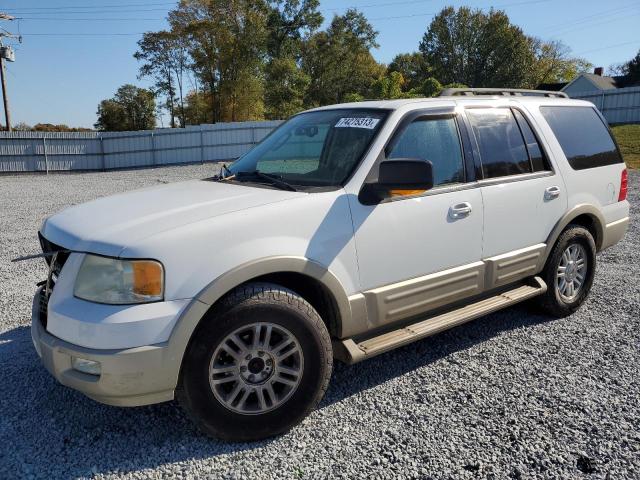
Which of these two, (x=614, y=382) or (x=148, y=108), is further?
(x=148, y=108)

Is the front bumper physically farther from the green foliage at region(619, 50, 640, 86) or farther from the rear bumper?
the green foliage at region(619, 50, 640, 86)

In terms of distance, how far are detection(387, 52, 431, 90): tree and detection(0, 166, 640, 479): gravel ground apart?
69928 mm

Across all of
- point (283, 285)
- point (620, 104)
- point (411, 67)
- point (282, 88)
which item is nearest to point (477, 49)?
point (411, 67)

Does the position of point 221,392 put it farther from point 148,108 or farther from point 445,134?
point 148,108

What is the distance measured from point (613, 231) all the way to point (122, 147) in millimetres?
24829

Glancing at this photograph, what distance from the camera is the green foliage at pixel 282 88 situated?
45.1 meters

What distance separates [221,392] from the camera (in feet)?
9.36

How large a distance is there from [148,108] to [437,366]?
49136 mm

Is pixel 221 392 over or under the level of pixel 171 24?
under

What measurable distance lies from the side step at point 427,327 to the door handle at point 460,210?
72 centimetres

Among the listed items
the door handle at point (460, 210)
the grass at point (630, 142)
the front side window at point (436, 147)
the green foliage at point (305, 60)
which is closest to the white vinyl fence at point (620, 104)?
the grass at point (630, 142)

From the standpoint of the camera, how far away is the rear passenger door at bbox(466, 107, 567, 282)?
13.0 ft

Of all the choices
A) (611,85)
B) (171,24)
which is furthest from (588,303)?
(611,85)

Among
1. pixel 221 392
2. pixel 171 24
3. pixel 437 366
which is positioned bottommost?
pixel 437 366
